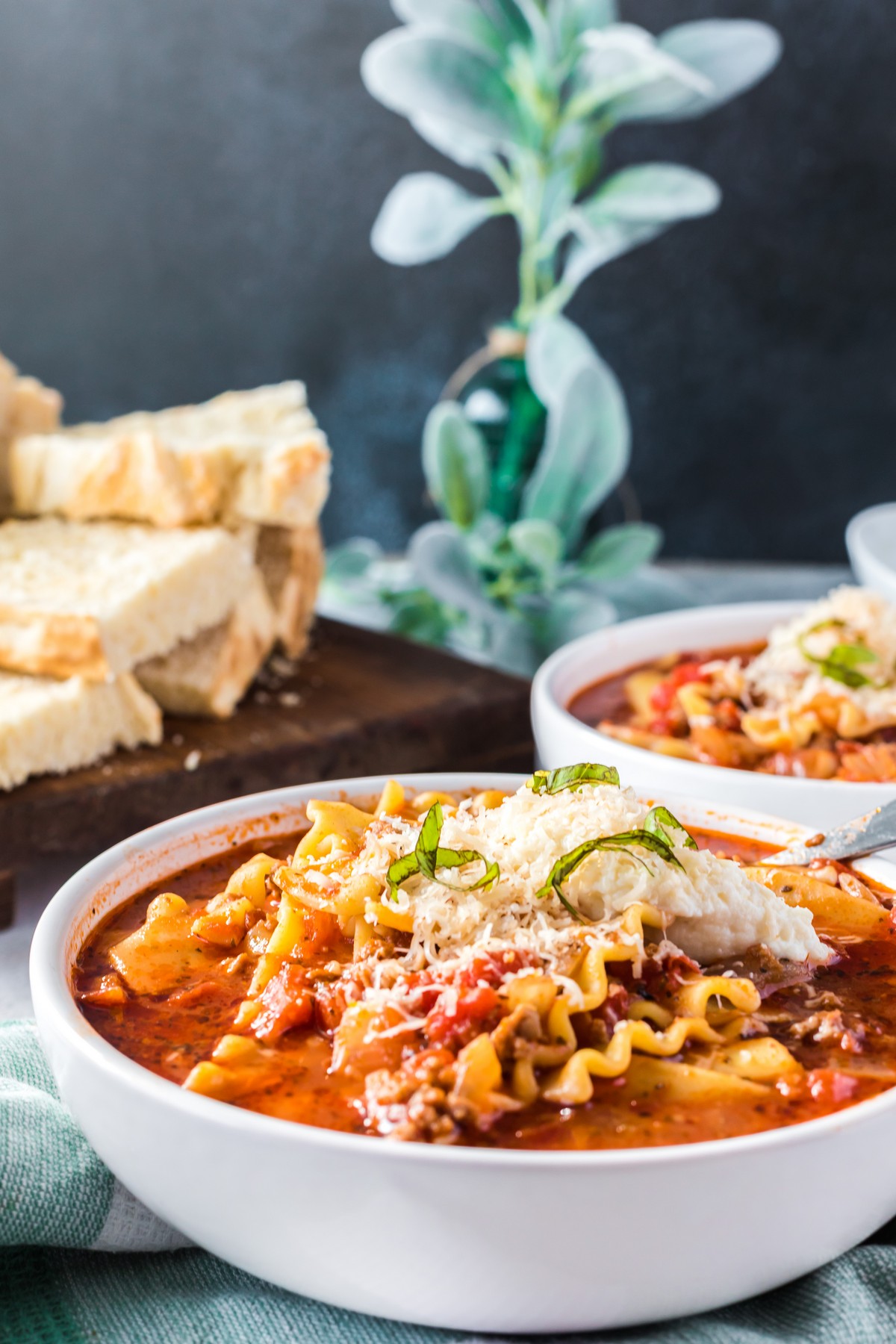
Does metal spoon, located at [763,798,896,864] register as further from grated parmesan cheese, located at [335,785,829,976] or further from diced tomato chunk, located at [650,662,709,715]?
diced tomato chunk, located at [650,662,709,715]

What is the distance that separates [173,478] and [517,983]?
8.86ft

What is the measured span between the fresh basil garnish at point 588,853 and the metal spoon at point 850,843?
0.54 metres

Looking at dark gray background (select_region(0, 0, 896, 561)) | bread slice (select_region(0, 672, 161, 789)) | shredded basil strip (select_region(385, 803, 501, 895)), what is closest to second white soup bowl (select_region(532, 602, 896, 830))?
shredded basil strip (select_region(385, 803, 501, 895))

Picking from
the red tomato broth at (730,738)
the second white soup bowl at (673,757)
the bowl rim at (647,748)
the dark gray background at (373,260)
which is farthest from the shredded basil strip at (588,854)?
the dark gray background at (373,260)

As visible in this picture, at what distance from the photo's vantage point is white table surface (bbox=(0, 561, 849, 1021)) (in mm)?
2762

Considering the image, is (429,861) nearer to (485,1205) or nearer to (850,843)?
(485,1205)

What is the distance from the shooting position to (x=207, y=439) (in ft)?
14.4

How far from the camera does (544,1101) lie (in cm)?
163

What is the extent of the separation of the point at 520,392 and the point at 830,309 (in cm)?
250

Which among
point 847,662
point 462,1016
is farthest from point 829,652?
point 462,1016

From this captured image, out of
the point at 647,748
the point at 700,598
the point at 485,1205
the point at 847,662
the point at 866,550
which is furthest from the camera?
the point at 700,598

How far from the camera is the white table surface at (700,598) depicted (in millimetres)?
2762

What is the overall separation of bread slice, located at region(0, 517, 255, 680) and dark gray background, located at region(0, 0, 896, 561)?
8.99ft

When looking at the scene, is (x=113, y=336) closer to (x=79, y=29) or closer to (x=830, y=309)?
(x=79, y=29)
